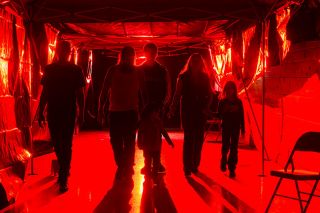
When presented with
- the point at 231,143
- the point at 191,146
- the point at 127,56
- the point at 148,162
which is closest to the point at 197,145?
the point at 191,146

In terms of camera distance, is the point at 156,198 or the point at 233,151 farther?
the point at 233,151

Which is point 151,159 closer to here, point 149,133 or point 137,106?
point 149,133

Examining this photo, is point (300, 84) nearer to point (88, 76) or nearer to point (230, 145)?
point (230, 145)

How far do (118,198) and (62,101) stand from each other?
135 cm

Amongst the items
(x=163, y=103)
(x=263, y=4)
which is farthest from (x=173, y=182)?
(x=263, y=4)

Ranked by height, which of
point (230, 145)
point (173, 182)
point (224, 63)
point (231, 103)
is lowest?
point (173, 182)

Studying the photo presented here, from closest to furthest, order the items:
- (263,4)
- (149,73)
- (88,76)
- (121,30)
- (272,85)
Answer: (149,73) < (263,4) < (272,85) < (121,30) < (88,76)

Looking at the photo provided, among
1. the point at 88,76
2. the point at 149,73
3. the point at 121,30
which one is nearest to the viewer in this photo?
the point at 149,73

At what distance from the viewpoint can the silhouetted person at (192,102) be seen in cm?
706

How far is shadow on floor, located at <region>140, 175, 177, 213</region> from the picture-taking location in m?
5.07

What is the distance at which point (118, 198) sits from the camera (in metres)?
5.62

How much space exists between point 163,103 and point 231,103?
3.95ft

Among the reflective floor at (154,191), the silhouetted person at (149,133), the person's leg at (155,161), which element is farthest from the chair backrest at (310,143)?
the person's leg at (155,161)

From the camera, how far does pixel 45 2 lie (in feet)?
22.4
